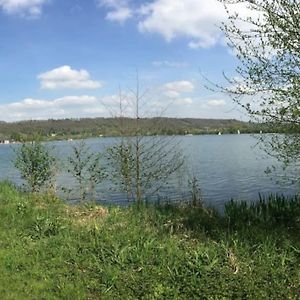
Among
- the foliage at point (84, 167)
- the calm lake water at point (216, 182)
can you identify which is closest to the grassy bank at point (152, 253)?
the foliage at point (84, 167)

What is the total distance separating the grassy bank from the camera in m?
6.39

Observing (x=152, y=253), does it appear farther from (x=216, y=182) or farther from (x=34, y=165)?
(x=216, y=182)

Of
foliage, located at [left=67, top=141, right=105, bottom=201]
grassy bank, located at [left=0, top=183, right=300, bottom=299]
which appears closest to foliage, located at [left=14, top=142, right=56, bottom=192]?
foliage, located at [left=67, top=141, right=105, bottom=201]

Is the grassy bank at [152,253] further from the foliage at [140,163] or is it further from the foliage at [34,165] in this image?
the foliage at [34,165]

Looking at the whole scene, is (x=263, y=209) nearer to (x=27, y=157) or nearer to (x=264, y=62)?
(x=264, y=62)

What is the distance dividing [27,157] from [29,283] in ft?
35.2

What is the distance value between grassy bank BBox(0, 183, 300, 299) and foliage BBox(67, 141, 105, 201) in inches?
217

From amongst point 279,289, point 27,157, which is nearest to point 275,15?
point 279,289

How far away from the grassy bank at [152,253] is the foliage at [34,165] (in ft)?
21.4

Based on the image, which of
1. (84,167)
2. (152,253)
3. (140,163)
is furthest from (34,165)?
(152,253)

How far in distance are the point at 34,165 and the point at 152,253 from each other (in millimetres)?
10580

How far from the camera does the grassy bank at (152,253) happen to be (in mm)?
6387

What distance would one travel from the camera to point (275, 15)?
864 cm

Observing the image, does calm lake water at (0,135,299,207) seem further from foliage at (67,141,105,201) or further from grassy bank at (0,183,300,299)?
grassy bank at (0,183,300,299)
